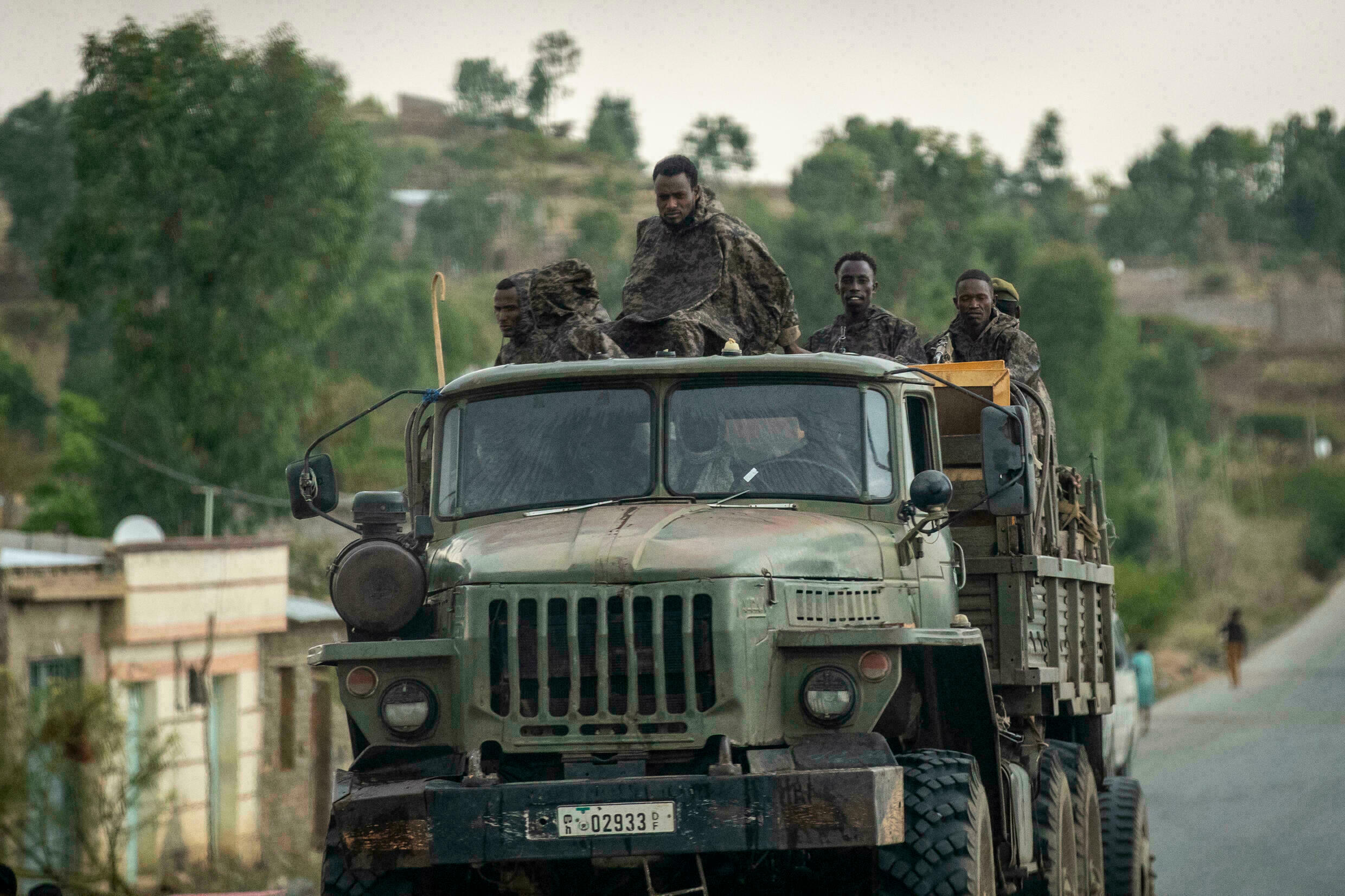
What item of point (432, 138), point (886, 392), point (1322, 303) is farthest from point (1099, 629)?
point (432, 138)

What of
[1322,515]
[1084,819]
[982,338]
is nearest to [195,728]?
[982,338]

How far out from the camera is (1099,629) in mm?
11617

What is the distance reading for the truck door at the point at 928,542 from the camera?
8258mm

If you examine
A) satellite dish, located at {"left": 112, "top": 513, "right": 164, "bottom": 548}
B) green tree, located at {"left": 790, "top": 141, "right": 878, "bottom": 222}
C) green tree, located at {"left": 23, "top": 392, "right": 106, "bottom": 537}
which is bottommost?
satellite dish, located at {"left": 112, "top": 513, "right": 164, "bottom": 548}

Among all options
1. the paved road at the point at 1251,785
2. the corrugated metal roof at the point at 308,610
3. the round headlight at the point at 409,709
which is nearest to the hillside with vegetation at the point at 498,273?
the corrugated metal roof at the point at 308,610

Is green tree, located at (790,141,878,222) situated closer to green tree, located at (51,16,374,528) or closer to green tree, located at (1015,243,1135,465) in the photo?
green tree, located at (1015,243,1135,465)

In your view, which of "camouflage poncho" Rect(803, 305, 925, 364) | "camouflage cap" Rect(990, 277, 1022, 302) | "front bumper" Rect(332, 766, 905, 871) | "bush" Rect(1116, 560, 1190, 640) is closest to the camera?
"front bumper" Rect(332, 766, 905, 871)

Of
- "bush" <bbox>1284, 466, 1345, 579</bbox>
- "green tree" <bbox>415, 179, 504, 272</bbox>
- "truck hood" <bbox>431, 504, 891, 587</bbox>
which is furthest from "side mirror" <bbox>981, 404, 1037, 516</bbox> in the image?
"green tree" <bbox>415, 179, 504, 272</bbox>

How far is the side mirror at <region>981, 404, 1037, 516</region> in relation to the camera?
8.02 metres

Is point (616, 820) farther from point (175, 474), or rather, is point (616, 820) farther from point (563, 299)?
point (175, 474)

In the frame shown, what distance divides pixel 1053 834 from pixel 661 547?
320 centimetres

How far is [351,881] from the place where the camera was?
7.54 meters

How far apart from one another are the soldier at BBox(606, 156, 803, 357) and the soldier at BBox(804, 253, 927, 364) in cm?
39

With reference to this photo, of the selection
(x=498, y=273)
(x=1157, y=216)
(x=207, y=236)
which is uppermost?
(x=1157, y=216)
